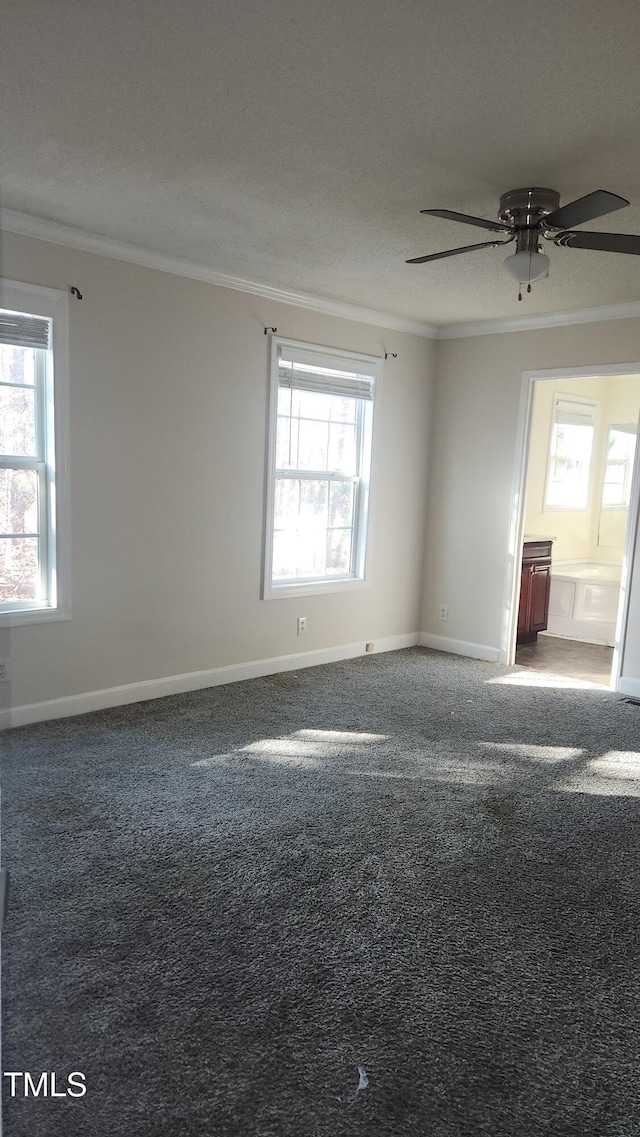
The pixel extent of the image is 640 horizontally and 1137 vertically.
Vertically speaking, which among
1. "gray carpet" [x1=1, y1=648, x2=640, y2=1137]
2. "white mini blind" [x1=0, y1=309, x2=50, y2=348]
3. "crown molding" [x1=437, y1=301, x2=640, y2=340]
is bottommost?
"gray carpet" [x1=1, y1=648, x2=640, y2=1137]

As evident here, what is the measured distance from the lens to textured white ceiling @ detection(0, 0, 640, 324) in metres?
1.99

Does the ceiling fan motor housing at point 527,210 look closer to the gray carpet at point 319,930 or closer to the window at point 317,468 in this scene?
the window at point 317,468

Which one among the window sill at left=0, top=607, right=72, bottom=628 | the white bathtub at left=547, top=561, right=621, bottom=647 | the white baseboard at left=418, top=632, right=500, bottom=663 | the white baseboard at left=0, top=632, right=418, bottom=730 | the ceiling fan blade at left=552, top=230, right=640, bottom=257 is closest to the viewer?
the ceiling fan blade at left=552, top=230, right=640, bottom=257

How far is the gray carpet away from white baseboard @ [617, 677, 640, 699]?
97 cm

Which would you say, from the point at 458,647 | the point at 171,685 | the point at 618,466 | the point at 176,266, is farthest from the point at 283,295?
the point at 618,466

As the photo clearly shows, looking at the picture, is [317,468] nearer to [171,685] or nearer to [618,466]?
[171,685]

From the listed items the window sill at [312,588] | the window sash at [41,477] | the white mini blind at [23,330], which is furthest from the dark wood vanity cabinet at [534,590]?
the white mini blind at [23,330]

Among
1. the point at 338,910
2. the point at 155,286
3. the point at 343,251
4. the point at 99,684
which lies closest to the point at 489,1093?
the point at 338,910

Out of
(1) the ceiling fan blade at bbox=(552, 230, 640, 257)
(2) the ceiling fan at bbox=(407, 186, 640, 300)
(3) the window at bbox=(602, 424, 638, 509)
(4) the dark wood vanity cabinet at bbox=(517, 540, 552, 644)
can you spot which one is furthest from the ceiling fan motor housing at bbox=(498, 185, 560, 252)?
(3) the window at bbox=(602, 424, 638, 509)

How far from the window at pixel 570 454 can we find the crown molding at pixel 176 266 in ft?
6.22

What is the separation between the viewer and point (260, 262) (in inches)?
170

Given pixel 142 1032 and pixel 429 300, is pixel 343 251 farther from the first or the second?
pixel 142 1032

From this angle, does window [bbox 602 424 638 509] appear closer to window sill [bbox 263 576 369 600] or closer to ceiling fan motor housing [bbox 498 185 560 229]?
window sill [bbox 263 576 369 600]

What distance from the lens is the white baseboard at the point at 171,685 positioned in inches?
157
